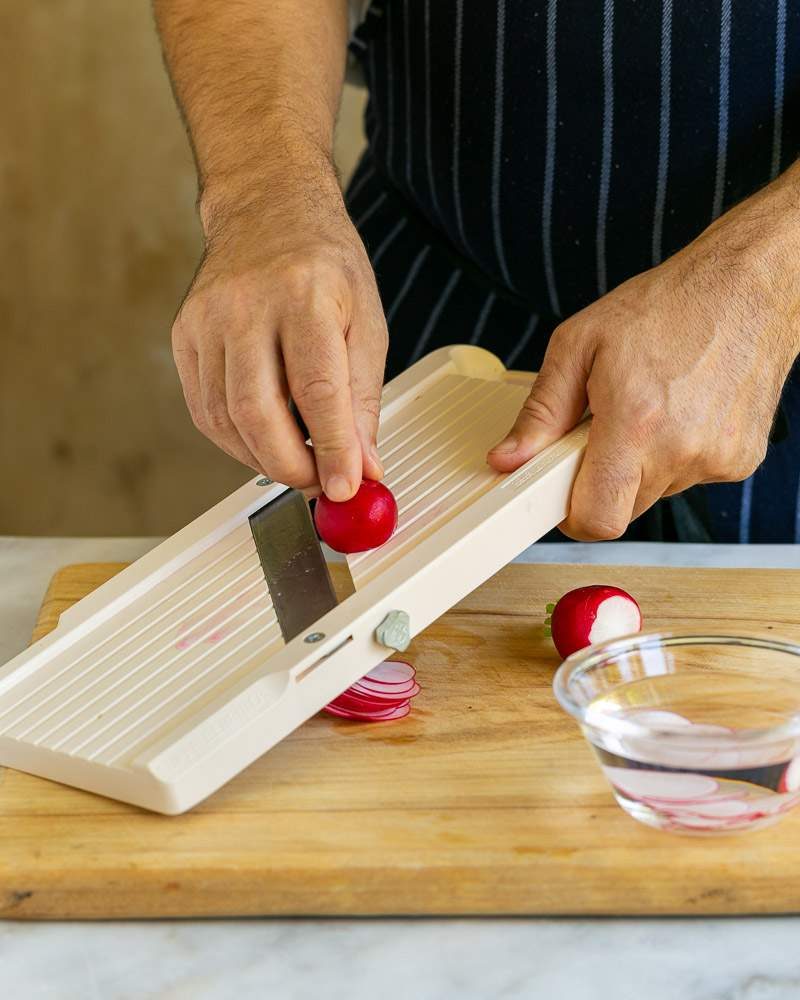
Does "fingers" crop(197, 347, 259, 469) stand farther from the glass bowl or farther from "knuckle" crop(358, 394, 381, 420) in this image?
the glass bowl

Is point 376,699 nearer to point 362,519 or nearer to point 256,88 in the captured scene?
point 362,519

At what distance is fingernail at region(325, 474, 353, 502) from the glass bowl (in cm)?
22

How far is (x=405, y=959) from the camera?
0.84 meters

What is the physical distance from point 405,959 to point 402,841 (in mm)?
88

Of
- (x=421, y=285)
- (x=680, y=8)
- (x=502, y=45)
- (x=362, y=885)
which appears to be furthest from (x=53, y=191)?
(x=362, y=885)

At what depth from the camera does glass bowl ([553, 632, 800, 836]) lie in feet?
2.83

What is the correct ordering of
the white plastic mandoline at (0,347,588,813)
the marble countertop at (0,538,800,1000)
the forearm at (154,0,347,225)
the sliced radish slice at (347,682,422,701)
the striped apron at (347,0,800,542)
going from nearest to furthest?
the marble countertop at (0,538,800,1000)
the white plastic mandoline at (0,347,588,813)
the sliced radish slice at (347,682,422,701)
the forearm at (154,0,347,225)
the striped apron at (347,0,800,542)

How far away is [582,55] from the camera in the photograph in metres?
1.37

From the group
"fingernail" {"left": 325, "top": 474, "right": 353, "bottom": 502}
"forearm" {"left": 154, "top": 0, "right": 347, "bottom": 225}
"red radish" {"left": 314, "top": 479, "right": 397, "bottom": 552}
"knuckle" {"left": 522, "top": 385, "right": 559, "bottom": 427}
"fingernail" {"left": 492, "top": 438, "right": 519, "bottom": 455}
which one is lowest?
"red radish" {"left": 314, "top": 479, "right": 397, "bottom": 552}

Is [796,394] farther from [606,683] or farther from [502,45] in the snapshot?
[606,683]

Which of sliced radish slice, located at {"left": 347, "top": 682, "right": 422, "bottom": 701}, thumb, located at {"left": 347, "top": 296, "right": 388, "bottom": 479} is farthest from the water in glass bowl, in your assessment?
thumb, located at {"left": 347, "top": 296, "right": 388, "bottom": 479}

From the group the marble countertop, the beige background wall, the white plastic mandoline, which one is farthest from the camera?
the beige background wall

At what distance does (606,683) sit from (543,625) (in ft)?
0.76

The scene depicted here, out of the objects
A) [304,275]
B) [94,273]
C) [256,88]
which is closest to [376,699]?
[304,275]
